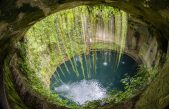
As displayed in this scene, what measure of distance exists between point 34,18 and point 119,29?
7.78 metres

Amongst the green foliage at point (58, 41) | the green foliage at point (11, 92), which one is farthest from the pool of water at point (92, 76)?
the green foliage at point (11, 92)

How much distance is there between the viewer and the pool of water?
12.0 meters

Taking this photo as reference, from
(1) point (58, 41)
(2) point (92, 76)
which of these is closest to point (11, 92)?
(1) point (58, 41)

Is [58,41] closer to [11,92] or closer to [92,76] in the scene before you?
[92,76]

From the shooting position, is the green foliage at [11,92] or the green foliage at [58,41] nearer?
the green foliage at [11,92]

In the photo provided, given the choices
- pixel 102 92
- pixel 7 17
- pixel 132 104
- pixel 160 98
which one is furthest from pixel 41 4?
pixel 102 92

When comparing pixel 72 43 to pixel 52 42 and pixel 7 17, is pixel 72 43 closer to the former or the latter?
pixel 52 42

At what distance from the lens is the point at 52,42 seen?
35.2 ft

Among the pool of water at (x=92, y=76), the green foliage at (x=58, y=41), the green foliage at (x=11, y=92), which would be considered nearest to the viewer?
the green foliage at (x=11, y=92)

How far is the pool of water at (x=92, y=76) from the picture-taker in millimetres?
12047

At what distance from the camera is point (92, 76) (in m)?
13.2

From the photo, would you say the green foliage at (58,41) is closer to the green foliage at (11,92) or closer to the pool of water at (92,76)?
the pool of water at (92,76)

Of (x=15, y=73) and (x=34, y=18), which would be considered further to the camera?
(x=15, y=73)

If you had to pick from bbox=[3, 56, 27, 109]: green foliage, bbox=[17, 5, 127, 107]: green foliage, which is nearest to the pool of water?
bbox=[17, 5, 127, 107]: green foliage
